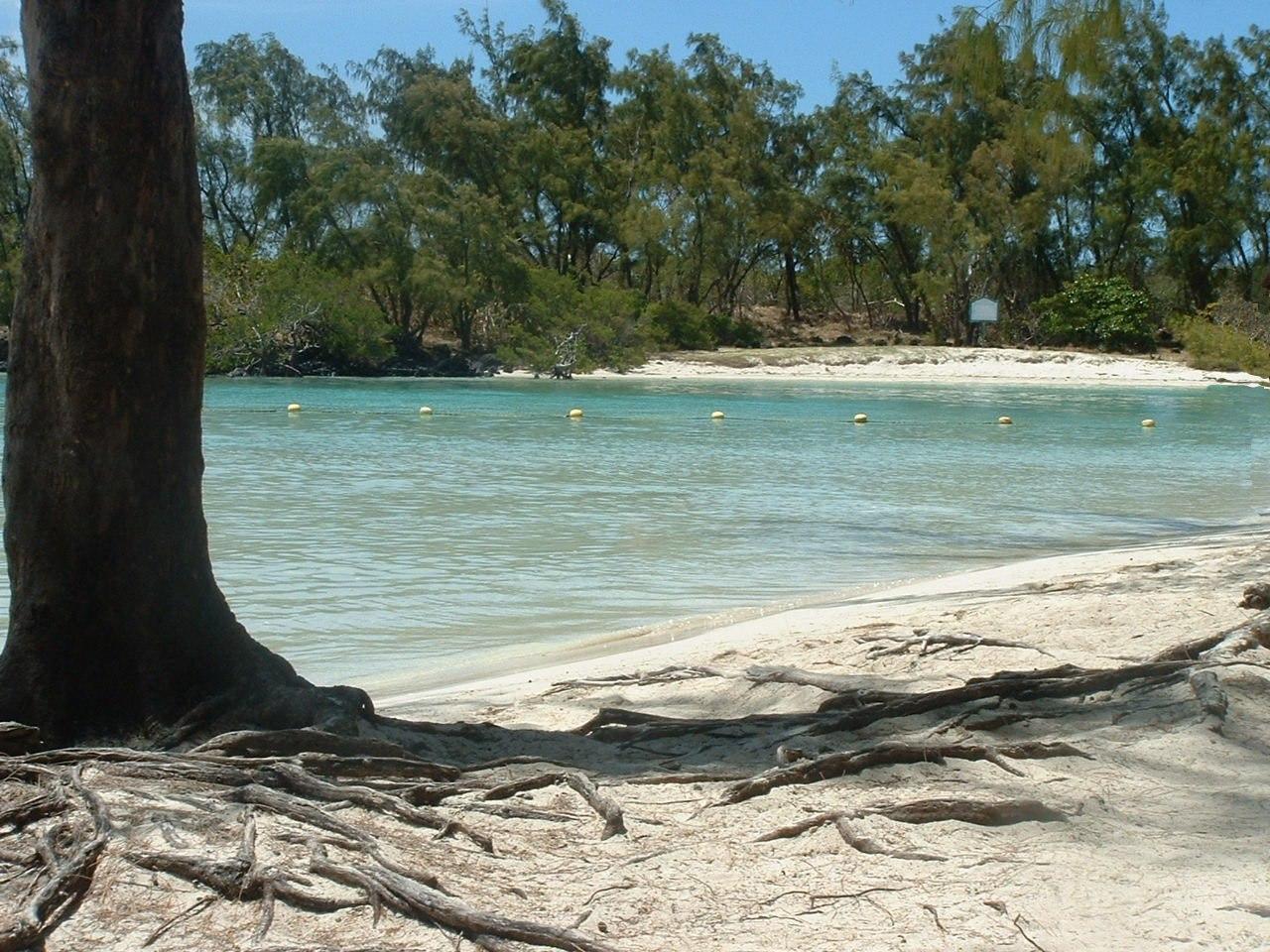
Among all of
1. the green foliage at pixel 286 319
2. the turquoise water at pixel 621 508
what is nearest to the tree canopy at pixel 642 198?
the green foliage at pixel 286 319

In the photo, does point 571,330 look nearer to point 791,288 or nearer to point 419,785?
point 791,288

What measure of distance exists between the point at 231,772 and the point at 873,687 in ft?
8.40

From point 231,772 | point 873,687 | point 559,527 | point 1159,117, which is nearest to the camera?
point 231,772

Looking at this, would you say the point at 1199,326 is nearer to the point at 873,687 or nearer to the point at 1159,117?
the point at 1159,117

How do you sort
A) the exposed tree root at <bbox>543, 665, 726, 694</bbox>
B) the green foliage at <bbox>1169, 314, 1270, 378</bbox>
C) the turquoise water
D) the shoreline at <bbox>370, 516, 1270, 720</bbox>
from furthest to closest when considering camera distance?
the green foliage at <bbox>1169, 314, 1270, 378</bbox> < the turquoise water < the shoreline at <bbox>370, 516, 1270, 720</bbox> < the exposed tree root at <bbox>543, 665, 726, 694</bbox>

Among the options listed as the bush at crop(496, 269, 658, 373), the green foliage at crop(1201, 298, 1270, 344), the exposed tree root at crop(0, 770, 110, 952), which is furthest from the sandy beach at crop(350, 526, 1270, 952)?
the bush at crop(496, 269, 658, 373)

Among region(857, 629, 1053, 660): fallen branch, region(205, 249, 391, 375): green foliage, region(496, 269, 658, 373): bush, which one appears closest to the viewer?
region(857, 629, 1053, 660): fallen branch

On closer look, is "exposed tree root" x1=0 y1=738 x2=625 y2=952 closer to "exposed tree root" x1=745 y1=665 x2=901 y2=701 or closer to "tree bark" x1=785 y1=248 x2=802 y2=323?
"exposed tree root" x1=745 y1=665 x2=901 y2=701

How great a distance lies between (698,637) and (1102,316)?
51.8 meters

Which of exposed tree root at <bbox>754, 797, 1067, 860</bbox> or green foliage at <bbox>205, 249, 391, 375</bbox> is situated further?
green foliage at <bbox>205, 249, 391, 375</bbox>

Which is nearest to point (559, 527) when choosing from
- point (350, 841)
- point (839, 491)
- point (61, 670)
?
point (839, 491)

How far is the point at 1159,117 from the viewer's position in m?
56.7

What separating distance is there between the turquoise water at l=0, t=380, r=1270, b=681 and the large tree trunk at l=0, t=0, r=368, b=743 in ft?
9.64

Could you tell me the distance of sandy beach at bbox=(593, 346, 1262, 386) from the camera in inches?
1946
